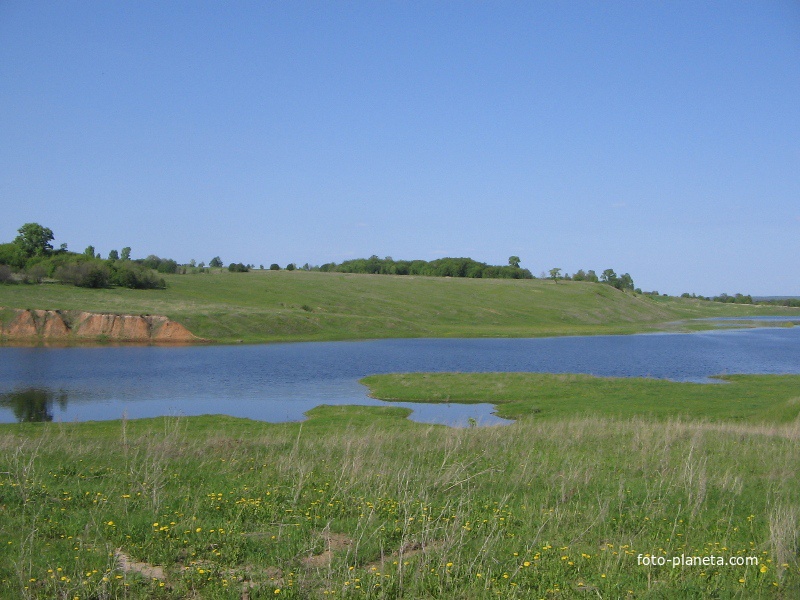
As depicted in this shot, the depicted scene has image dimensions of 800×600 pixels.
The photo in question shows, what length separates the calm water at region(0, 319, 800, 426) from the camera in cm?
3547

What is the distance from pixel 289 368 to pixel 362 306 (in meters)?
59.6

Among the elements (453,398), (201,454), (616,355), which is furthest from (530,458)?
(616,355)

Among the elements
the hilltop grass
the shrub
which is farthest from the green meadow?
the shrub

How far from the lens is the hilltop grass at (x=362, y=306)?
3209 inches

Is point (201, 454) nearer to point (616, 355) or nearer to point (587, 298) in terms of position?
point (616, 355)

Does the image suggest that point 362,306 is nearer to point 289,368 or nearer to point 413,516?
point 289,368

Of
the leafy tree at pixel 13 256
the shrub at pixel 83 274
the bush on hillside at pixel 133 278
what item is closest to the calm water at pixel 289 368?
the shrub at pixel 83 274

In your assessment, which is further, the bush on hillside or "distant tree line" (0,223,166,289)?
the bush on hillside

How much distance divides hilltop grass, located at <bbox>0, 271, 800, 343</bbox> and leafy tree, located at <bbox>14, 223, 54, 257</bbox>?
17220 millimetres

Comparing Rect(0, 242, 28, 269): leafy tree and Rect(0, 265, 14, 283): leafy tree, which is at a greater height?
Rect(0, 242, 28, 269): leafy tree

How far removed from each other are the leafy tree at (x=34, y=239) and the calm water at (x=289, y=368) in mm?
47919

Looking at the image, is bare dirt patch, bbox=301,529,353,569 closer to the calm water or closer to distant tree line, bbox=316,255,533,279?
the calm water

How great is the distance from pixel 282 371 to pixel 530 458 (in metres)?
37.5

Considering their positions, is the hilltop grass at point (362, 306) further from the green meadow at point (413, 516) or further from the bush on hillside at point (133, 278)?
the green meadow at point (413, 516)
